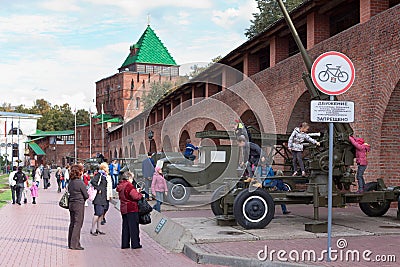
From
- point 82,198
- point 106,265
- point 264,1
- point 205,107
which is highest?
point 264,1

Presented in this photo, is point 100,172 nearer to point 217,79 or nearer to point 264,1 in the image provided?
point 217,79

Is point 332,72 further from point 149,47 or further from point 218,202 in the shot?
point 149,47

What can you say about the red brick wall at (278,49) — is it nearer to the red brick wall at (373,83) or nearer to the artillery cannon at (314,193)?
the red brick wall at (373,83)

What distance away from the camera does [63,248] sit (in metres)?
10.8

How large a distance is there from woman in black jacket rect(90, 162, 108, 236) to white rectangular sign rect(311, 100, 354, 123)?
5818 millimetres

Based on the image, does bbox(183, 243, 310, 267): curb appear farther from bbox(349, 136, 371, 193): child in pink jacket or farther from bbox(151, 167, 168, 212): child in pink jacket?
bbox(151, 167, 168, 212): child in pink jacket

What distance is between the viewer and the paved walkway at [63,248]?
9.30m

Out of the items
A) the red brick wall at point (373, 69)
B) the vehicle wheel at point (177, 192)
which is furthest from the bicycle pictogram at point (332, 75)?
the vehicle wheel at point (177, 192)

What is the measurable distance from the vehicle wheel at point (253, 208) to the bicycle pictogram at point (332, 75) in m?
3.83

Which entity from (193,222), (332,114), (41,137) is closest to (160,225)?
(193,222)

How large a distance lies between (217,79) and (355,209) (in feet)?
52.7

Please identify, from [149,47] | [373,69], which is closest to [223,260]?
[373,69]

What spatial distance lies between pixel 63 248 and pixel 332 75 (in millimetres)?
6028

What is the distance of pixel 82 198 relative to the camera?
11070 millimetres
